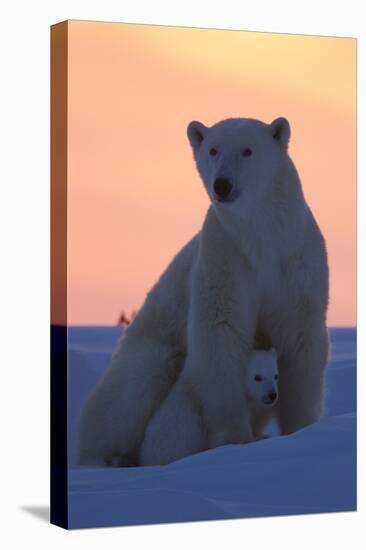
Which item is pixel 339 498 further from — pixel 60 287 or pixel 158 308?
pixel 60 287

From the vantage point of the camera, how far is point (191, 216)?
8531 millimetres

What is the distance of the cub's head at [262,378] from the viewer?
8.35m

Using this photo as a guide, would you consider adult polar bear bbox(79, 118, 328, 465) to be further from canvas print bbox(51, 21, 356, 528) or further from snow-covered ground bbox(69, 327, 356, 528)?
snow-covered ground bbox(69, 327, 356, 528)

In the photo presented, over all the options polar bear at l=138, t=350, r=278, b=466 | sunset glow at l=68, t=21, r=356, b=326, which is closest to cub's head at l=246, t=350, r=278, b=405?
polar bear at l=138, t=350, r=278, b=466

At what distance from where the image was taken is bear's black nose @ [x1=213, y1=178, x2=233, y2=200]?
808cm

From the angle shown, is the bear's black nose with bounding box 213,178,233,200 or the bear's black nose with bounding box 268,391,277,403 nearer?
the bear's black nose with bounding box 213,178,233,200

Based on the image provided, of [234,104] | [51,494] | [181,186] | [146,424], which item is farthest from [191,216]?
[51,494]

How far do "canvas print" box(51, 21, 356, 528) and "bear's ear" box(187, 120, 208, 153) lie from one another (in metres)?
0.02

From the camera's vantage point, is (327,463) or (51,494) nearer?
(51,494)

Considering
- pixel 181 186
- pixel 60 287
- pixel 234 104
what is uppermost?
A: pixel 234 104

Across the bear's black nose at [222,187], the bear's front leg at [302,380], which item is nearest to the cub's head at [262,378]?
the bear's front leg at [302,380]

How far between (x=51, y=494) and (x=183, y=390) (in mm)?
1142

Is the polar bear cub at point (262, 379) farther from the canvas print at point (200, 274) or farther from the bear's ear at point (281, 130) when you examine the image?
the bear's ear at point (281, 130)

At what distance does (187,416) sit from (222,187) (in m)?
1.50
